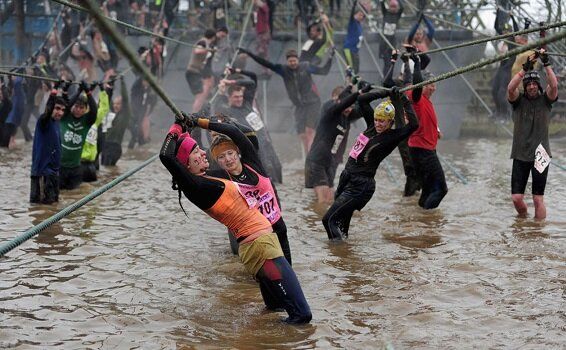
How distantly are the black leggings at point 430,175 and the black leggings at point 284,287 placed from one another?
4.85 metres

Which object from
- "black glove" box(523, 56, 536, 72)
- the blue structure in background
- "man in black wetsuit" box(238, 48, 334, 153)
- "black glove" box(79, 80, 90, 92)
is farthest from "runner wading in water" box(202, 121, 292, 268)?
the blue structure in background

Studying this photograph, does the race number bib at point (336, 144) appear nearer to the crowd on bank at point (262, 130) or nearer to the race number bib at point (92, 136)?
the crowd on bank at point (262, 130)

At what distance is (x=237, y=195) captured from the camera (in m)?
6.29

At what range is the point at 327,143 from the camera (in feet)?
36.4

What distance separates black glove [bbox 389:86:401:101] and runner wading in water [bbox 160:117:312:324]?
2885 millimetres

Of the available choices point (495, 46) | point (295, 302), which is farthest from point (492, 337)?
point (495, 46)

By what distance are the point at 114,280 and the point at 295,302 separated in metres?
2.01

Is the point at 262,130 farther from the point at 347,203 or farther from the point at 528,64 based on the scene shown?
the point at 528,64

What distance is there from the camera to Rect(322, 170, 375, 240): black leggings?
9.18m

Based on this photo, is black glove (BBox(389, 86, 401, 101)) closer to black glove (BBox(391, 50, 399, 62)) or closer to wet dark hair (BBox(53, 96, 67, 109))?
black glove (BBox(391, 50, 399, 62))

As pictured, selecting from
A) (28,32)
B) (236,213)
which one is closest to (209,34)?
(28,32)

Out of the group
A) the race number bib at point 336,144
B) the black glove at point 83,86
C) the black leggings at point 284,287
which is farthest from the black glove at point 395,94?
the black glove at point 83,86

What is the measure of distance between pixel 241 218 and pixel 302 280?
157 centimetres

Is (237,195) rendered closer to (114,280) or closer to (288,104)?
(114,280)
